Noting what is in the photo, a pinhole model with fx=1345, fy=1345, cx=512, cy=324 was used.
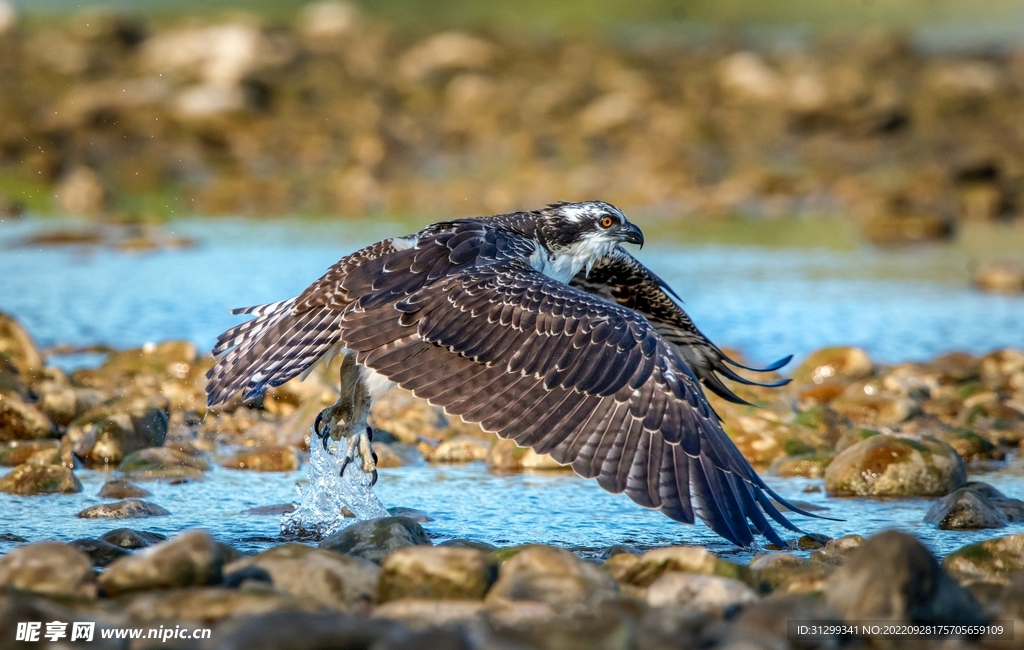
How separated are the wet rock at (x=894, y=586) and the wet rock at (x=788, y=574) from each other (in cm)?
47

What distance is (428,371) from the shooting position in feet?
18.1

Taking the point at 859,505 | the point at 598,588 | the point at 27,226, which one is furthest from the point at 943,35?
the point at 598,588

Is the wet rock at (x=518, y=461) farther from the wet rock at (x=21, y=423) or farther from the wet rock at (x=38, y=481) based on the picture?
the wet rock at (x=21, y=423)

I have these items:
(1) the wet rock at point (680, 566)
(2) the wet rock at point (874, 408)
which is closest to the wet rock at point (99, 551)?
(1) the wet rock at point (680, 566)

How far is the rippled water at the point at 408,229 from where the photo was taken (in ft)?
19.6

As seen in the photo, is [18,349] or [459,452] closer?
[459,452]

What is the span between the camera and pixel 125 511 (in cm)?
592

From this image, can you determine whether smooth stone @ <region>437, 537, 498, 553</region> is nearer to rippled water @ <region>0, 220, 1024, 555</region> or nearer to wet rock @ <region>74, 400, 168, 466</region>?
rippled water @ <region>0, 220, 1024, 555</region>

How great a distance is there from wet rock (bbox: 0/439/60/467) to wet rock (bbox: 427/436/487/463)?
6.61 feet

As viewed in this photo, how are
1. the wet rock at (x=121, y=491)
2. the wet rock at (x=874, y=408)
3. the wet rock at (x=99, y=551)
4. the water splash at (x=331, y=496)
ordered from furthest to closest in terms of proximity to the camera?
the wet rock at (x=874, y=408) < the wet rock at (x=121, y=491) < the water splash at (x=331, y=496) < the wet rock at (x=99, y=551)

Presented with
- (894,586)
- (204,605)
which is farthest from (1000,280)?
(204,605)

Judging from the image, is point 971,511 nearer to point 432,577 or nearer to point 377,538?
point 377,538

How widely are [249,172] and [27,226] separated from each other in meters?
6.34

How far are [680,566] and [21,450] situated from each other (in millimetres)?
3915
